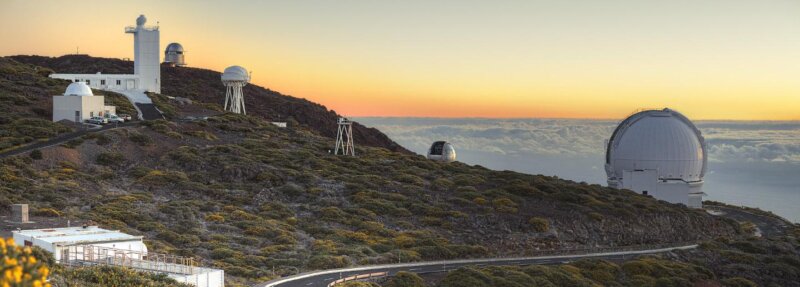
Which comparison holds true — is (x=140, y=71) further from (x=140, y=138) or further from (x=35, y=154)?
(x=35, y=154)

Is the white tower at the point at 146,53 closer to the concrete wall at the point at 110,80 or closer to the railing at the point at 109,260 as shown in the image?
the concrete wall at the point at 110,80


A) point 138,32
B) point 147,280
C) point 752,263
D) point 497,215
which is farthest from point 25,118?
point 752,263

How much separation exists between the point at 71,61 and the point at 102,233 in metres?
143

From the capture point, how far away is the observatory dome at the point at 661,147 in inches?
3187

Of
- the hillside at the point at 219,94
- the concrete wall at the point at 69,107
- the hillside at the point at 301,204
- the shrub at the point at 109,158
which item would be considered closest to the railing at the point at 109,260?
the hillside at the point at 301,204

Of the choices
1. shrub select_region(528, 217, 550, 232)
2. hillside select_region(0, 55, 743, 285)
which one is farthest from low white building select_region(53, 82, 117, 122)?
shrub select_region(528, 217, 550, 232)

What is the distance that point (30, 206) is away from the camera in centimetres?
4806

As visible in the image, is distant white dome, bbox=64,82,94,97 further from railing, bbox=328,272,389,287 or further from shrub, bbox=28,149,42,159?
railing, bbox=328,272,389,287

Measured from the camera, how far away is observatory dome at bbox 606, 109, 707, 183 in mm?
80938

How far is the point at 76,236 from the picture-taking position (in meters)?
35.4

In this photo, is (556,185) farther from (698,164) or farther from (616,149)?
(698,164)

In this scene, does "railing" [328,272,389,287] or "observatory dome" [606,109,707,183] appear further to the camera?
"observatory dome" [606,109,707,183]

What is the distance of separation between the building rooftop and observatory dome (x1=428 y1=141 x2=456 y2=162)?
55.0 metres

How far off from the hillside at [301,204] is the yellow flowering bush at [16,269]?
26296mm
